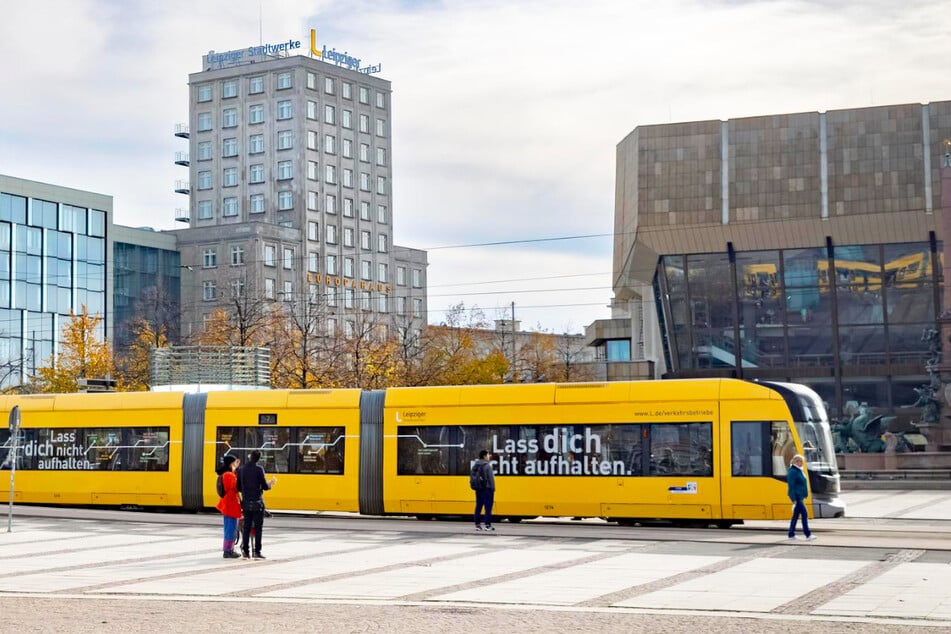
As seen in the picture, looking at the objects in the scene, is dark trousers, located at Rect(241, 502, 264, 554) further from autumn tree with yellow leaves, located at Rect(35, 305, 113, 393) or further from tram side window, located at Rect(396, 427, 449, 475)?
autumn tree with yellow leaves, located at Rect(35, 305, 113, 393)

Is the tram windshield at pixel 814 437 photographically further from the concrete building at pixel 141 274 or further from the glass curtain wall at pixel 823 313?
the concrete building at pixel 141 274

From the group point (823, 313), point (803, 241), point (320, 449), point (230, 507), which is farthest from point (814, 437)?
point (823, 313)

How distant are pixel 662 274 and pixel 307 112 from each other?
2178 inches

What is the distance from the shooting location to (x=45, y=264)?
90.4 m

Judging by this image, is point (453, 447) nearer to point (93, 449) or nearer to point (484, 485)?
point (484, 485)

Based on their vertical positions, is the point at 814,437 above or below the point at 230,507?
above

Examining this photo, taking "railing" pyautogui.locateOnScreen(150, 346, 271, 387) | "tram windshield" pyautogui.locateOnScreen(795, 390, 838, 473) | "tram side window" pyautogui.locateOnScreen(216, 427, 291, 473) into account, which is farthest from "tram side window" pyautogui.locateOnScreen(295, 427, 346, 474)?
"tram windshield" pyautogui.locateOnScreen(795, 390, 838, 473)

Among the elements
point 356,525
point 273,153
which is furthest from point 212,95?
point 356,525

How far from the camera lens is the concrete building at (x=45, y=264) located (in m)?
87.8

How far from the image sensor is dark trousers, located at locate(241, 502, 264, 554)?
19219mm

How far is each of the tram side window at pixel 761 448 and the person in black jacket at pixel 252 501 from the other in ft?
31.3

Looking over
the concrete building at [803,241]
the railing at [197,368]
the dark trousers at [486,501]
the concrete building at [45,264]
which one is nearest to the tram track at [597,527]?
the dark trousers at [486,501]

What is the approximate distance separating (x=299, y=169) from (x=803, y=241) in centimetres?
5934

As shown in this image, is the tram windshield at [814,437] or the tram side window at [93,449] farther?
the tram side window at [93,449]
